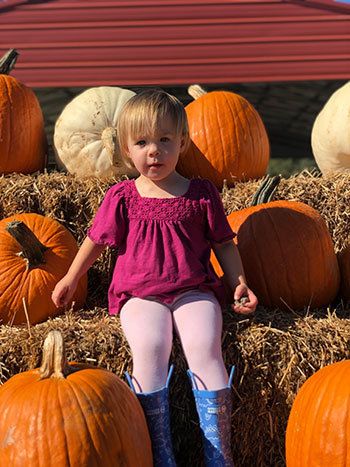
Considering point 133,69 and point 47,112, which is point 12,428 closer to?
point 133,69

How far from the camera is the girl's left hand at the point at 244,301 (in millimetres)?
2379

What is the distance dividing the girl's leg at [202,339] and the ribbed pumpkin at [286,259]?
0.53 m

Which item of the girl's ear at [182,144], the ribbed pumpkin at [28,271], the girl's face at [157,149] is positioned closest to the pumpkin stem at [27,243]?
the ribbed pumpkin at [28,271]

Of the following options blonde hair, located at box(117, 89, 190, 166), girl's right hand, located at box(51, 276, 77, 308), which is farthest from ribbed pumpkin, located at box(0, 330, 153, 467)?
blonde hair, located at box(117, 89, 190, 166)

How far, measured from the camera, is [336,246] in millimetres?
3490

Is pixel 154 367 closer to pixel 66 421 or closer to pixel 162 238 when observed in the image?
pixel 66 421

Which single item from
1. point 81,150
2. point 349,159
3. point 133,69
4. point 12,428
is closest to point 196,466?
point 12,428

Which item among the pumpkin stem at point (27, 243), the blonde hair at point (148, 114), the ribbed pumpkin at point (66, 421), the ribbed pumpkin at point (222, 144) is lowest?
the ribbed pumpkin at point (66, 421)

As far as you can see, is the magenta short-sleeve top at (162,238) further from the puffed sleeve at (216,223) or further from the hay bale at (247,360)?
the hay bale at (247,360)

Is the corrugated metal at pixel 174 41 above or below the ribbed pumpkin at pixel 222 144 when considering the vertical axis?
above

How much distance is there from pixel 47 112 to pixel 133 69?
2028 millimetres

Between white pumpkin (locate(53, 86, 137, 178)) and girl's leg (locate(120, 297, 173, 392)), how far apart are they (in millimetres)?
1558

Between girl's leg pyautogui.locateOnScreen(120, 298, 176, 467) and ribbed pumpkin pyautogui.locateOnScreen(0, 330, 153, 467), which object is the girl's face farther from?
ribbed pumpkin pyautogui.locateOnScreen(0, 330, 153, 467)

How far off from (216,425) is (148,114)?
1.19m
